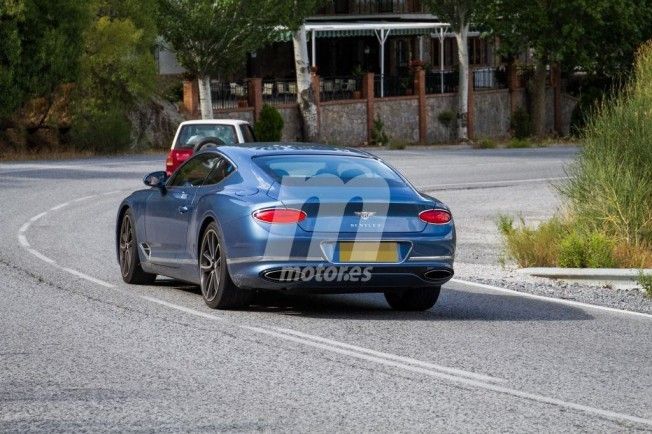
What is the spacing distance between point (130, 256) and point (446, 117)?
46.4m

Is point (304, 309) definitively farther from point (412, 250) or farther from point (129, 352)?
point (129, 352)

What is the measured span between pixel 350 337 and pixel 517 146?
44.2 m


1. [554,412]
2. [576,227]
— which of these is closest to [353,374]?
[554,412]

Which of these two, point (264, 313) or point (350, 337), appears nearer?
point (350, 337)

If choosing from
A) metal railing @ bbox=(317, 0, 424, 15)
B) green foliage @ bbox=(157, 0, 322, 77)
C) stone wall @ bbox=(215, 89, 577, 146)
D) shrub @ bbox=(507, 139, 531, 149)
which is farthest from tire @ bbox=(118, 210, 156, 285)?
metal railing @ bbox=(317, 0, 424, 15)

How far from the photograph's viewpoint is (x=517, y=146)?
5534cm

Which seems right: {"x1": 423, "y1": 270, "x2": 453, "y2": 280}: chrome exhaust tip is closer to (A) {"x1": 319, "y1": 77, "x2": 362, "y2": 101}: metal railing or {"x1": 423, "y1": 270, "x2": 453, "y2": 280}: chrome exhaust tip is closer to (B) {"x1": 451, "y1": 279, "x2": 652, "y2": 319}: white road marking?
(B) {"x1": 451, "y1": 279, "x2": 652, "y2": 319}: white road marking

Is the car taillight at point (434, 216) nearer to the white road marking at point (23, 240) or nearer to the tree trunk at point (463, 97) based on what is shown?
the white road marking at point (23, 240)

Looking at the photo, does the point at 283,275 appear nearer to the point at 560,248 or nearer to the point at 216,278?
the point at 216,278

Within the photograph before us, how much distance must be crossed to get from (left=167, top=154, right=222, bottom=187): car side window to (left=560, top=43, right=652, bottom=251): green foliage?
556cm

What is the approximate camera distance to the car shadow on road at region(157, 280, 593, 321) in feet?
43.2

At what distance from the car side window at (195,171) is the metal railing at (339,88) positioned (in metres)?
41.7

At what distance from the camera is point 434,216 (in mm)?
13023

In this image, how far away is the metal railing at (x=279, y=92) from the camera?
55094 mm
